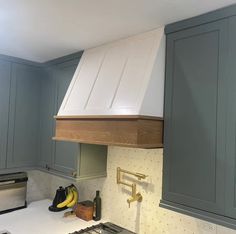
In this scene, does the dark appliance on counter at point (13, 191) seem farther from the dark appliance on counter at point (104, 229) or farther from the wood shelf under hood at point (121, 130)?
the wood shelf under hood at point (121, 130)

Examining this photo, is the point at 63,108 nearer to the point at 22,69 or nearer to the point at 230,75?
the point at 22,69

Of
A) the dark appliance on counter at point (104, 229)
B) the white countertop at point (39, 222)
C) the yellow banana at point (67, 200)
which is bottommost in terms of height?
the white countertop at point (39, 222)

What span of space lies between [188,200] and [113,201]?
94 centimetres

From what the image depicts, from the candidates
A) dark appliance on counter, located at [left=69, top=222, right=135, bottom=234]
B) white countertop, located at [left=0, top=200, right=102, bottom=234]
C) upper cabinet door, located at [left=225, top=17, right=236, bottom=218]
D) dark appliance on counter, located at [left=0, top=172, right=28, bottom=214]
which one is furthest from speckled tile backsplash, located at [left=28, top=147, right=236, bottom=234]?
dark appliance on counter, located at [left=0, top=172, right=28, bottom=214]

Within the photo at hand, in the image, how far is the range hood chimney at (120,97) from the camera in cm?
140

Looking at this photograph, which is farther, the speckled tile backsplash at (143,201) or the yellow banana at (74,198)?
the yellow banana at (74,198)

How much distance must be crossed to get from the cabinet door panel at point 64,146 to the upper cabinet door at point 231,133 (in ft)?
4.00

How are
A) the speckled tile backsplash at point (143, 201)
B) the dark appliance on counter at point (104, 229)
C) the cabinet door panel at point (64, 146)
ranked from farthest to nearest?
1. the cabinet door panel at point (64, 146)
2. the dark appliance on counter at point (104, 229)
3. the speckled tile backsplash at point (143, 201)

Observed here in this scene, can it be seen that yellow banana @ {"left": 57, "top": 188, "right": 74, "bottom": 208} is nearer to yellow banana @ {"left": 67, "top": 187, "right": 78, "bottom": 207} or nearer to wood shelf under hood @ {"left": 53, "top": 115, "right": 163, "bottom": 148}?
yellow banana @ {"left": 67, "top": 187, "right": 78, "bottom": 207}

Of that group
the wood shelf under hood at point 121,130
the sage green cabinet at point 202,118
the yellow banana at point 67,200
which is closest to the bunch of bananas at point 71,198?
the yellow banana at point 67,200

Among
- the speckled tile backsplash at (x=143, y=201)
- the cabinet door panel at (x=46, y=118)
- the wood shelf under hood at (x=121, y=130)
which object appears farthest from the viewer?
the cabinet door panel at (x=46, y=118)

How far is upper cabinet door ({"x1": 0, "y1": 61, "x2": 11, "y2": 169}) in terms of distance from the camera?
226cm

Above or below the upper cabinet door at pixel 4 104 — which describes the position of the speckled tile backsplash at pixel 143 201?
below

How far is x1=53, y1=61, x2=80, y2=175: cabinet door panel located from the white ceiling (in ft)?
0.97
